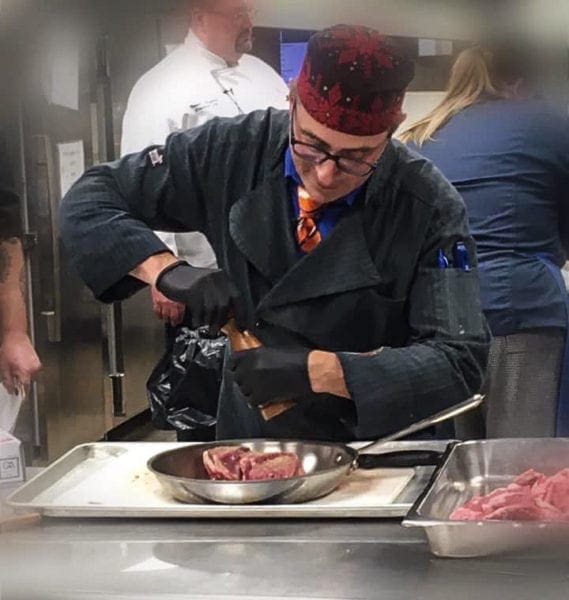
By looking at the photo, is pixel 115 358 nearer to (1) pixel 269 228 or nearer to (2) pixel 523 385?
(1) pixel 269 228

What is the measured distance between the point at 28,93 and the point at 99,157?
0.14 meters

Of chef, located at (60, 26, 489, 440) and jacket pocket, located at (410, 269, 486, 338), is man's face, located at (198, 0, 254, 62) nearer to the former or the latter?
chef, located at (60, 26, 489, 440)

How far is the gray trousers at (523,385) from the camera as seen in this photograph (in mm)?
1273

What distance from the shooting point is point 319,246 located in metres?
1.21

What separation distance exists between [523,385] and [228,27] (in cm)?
62

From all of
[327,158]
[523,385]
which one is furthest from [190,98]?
[523,385]

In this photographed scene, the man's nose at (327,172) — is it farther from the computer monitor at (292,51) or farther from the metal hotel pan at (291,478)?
the metal hotel pan at (291,478)

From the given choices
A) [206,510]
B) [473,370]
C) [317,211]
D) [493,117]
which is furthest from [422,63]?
[206,510]

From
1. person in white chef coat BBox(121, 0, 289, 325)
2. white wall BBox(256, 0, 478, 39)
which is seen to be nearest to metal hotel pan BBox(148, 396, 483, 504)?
person in white chef coat BBox(121, 0, 289, 325)

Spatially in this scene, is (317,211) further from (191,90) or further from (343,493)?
(343,493)

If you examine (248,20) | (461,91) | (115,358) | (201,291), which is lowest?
(115,358)

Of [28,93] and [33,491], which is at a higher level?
[28,93]

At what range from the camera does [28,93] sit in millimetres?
1320

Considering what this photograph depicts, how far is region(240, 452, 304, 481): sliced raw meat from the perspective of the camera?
1.04 metres
